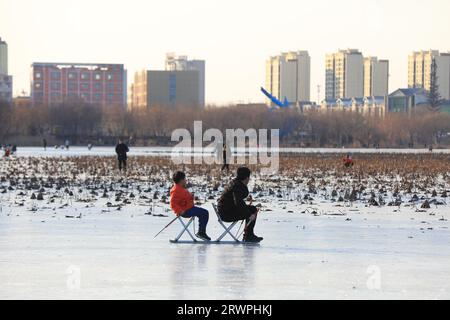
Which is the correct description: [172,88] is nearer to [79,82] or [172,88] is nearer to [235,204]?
[79,82]

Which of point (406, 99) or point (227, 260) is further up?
point (406, 99)

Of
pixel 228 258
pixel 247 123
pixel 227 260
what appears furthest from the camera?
pixel 247 123

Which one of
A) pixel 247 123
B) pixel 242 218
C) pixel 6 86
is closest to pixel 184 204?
pixel 242 218

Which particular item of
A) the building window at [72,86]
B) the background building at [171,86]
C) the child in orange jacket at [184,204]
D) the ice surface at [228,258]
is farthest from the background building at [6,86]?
the child in orange jacket at [184,204]

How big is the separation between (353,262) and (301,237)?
8.25 ft

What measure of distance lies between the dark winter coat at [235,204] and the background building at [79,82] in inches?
6454

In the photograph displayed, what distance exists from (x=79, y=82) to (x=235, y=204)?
168124mm

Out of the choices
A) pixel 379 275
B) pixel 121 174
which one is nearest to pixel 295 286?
pixel 379 275

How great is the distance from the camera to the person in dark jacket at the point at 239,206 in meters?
12.6

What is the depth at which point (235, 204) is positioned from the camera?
12625 millimetres

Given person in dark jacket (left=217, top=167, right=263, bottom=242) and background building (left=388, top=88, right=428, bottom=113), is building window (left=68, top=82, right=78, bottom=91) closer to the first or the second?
background building (left=388, top=88, right=428, bottom=113)

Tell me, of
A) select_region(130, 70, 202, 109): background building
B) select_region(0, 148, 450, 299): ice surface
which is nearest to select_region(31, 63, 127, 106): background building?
select_region(130, 70, 202, 109): background building

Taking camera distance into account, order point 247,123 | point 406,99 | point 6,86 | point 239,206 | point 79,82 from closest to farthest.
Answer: point 239,206, point 247,123, point 406,99, point 6,86, point 79,82

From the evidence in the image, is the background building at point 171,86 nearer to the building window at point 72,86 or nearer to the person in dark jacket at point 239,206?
the building window at point 72,86
